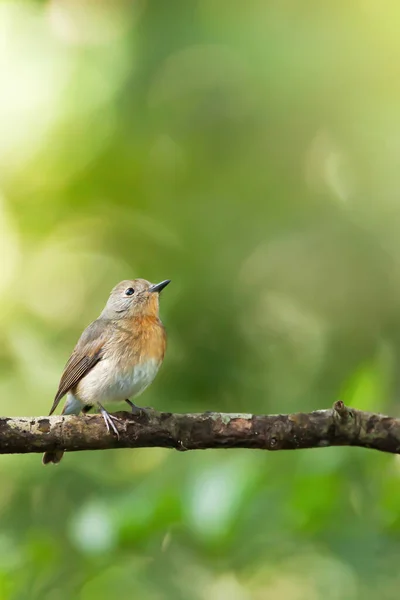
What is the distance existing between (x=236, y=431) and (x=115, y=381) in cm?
128

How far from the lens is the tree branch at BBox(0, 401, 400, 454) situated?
129 inches

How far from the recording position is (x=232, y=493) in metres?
3.35

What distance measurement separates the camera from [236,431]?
332cm

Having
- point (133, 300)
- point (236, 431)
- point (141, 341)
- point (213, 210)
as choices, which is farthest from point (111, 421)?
point (213, 210)

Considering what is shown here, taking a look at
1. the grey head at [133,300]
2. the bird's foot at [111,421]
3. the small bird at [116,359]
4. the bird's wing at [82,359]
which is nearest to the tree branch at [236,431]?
the bird's foot at [111,421]

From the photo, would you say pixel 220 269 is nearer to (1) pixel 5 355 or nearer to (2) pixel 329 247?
(2) pixel 329 247

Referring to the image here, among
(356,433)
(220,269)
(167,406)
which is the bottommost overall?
(356,433)

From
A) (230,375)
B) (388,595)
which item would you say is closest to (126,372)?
(388,595)

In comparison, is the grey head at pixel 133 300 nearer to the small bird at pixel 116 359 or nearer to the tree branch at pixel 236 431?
the small bird at pixel 116 359

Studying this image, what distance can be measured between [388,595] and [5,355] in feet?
12.2

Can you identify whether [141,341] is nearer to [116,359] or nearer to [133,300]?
[116,359]

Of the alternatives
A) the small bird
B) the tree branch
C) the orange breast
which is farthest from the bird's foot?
the orange breast

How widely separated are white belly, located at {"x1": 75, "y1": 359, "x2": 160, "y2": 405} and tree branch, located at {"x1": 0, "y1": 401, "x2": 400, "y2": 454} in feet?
3.32

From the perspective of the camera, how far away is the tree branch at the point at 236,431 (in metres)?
3.29
